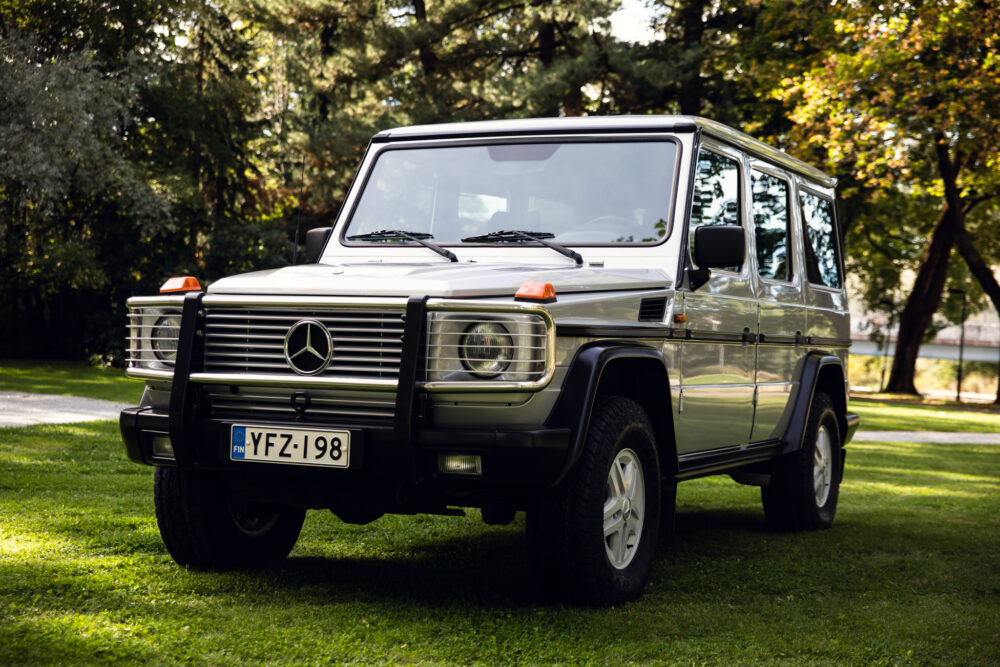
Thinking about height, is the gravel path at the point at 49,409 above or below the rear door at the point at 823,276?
below

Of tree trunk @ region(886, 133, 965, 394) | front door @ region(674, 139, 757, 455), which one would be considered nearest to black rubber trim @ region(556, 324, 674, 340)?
front door @ region(674, 139, 757, 455)

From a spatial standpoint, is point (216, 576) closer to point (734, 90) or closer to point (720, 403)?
point (720, 403)

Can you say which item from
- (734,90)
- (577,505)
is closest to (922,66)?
(734,90)

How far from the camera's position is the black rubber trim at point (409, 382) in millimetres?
4465

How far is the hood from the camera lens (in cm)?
463

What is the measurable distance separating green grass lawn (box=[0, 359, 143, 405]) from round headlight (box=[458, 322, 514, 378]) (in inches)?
513

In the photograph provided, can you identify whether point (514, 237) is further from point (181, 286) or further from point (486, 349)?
point (181, 286)

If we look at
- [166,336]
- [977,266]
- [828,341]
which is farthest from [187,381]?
[977,266]

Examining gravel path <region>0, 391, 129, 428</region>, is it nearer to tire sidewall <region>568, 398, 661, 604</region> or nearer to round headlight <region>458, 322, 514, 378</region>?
tire sidewall <region>568, 398, 661, 604</region>

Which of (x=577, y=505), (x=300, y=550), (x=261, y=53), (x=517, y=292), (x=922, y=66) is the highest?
(x=261, y=53)

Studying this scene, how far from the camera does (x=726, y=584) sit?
19.0 ft

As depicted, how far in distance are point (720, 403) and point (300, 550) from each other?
2.46 m

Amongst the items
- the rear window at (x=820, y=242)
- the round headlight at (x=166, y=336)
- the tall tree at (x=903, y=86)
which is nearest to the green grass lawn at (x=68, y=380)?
the rear window at (x=820, y=242)

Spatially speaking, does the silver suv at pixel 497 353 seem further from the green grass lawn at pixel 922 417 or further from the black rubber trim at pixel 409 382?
the green grass lawn at pixel 922 417
